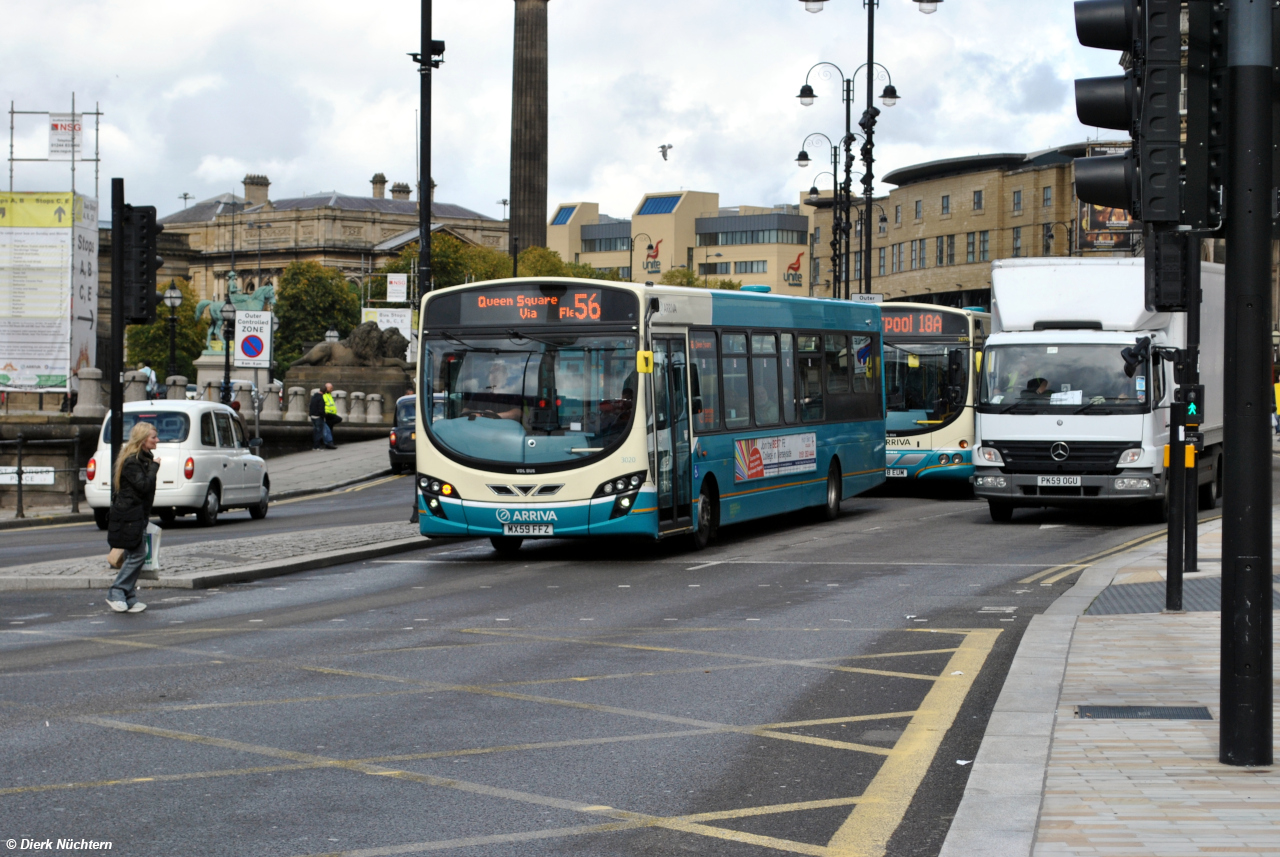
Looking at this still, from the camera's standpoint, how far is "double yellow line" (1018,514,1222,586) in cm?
1504

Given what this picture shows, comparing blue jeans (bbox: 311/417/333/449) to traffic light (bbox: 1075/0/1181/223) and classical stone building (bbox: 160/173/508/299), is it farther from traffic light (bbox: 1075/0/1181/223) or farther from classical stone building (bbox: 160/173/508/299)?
classical stone building (bbox: 160/173/508/299)

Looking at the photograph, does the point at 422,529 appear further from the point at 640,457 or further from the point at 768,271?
the point at 768,271

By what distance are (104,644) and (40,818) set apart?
519 centimetres

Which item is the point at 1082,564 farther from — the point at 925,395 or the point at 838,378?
the point at 925,395

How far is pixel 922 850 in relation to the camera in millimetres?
5590

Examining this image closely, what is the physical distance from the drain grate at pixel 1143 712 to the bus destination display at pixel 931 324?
19461 mm

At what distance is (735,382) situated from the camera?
18766 mm

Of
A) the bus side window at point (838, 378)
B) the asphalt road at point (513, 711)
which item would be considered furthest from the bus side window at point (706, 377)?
the bus side window at point (838, 378)

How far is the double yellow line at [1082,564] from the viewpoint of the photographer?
15.0 meters

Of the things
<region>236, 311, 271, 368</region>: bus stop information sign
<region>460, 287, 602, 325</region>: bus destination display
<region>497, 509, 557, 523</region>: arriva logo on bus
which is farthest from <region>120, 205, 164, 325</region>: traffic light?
<region>236, 311, 271, 368</region>: bus stop information sign

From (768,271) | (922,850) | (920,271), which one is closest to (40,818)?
(922,850)

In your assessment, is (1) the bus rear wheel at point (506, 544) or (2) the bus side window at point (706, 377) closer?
(2) the bus side window at point (706, 377)

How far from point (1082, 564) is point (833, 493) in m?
6.04

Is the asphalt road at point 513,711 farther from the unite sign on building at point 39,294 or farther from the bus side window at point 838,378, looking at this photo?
the unite sign on building at point 39,294
